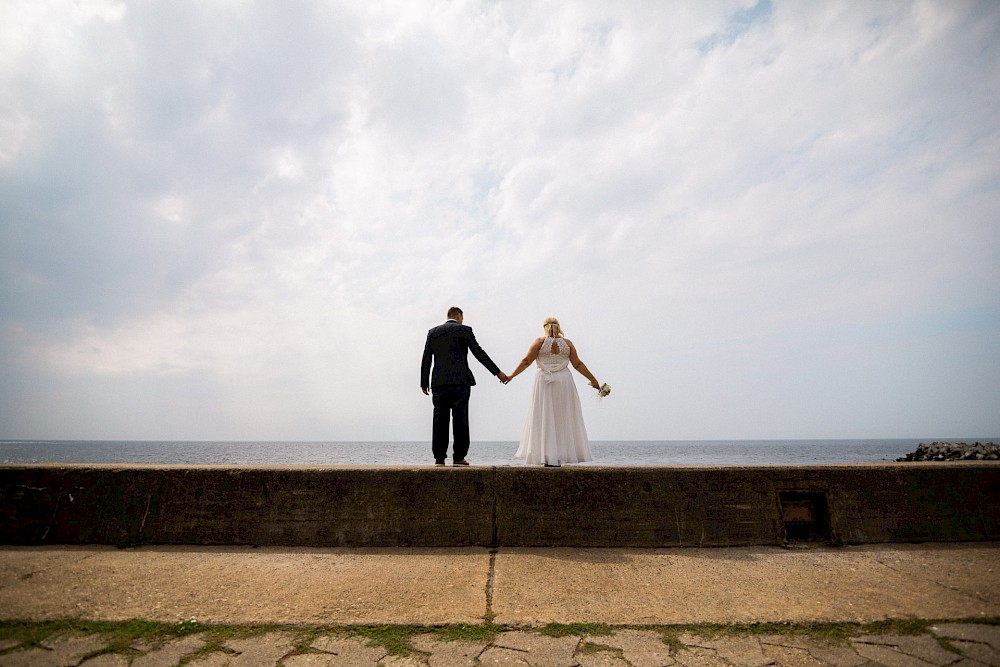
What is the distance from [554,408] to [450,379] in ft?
4.25

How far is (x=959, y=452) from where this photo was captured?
2667cm

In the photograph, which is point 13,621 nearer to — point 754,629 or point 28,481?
point 28,481

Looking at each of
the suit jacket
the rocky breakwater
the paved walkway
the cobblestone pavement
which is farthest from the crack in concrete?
the rocky breakwater

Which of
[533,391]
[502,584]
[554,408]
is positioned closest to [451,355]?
[533,391]

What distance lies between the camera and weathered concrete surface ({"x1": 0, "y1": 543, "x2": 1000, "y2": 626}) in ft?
9.33

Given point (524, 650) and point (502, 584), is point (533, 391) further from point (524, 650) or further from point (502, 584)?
point (524, 650)

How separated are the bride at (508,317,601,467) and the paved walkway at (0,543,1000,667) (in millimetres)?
1710

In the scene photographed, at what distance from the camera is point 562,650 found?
2.47 m

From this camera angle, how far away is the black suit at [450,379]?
19.0ft

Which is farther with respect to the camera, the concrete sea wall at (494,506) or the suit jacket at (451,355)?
the suit jacket at (451,355)

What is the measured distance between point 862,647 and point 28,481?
6119mm

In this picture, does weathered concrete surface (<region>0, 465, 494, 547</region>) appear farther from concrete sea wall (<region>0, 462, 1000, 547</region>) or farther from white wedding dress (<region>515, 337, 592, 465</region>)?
white wedding dress (<region>515, 337, 592, 465</region>)

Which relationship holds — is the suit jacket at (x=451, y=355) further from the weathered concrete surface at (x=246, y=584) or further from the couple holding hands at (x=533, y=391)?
the weathered concrete surface at (x=246, y=584)

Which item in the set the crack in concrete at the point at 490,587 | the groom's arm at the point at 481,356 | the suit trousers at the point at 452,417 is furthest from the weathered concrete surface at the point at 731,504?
the groom's arm at the point at 481,356
